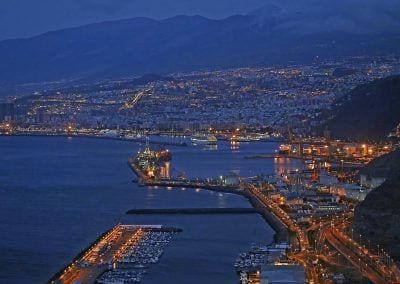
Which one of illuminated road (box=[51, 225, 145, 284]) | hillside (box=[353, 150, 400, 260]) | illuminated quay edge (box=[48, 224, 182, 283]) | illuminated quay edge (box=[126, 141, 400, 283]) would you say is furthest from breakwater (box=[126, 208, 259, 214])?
hillside (box=[353, 150, 400, 260])

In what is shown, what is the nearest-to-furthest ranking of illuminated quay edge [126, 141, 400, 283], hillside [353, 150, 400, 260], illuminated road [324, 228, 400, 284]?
illuminated road [324, 228, 400, 284] < illuminated quay edge [126, 141, 400, 283] < hillside [353, 150, 400, 260]

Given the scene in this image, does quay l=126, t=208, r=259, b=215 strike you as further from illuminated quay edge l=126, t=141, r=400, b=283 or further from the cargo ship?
the cargo ship

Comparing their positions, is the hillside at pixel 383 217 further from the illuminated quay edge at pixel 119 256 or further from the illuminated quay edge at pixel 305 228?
the illuminated quay edge at pixel 119 256

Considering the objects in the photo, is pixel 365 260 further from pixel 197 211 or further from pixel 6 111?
pixel 6 111

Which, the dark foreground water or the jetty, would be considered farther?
the jetty

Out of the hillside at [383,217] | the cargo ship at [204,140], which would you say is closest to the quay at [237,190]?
the hillside at [383,217]

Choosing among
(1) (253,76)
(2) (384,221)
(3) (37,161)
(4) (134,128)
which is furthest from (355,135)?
(1) (253,76)

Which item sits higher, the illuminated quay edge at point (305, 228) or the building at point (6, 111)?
the building at point (6, 111)
